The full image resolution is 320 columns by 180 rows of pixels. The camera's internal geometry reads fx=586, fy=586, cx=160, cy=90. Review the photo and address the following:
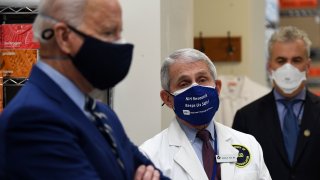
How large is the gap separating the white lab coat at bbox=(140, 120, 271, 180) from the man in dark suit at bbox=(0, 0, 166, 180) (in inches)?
29.7

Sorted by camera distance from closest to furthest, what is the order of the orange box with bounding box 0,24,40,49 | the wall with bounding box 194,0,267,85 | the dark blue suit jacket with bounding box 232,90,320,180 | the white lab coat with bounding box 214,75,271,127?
the orange box with bounding box 0,24,40,49, the dark blue suit jacket with bounding box 232,90,320,180, the white lab coat with bounding box 214,75,271,127, the wall with bounding box 194,0,267,85

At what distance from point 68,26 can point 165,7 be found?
67.2 inches

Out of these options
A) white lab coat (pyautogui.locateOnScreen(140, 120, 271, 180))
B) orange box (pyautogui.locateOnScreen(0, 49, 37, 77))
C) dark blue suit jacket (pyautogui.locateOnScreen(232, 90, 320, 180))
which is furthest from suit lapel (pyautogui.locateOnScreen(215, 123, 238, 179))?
orange box (pyautogui.locateOnScreen(0, 49, 37, 77))

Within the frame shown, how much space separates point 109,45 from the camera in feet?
4.91

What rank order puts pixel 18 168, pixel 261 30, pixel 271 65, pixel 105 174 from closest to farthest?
pixel 18 168, pixel 105 174, pixel 271 65, pixel 261 30

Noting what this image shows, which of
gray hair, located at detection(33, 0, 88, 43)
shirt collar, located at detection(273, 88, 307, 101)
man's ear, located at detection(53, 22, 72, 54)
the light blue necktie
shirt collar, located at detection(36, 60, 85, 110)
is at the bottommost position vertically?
the light blue necktie

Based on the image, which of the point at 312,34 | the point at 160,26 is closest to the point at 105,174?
the point at 160,26

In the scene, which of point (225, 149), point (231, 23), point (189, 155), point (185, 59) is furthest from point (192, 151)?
point (231, 23)

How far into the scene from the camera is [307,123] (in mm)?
3141

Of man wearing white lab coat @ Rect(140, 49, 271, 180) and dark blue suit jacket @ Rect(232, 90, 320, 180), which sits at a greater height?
man wearing white lab coat @ Rect(140, 49, 271, 180)

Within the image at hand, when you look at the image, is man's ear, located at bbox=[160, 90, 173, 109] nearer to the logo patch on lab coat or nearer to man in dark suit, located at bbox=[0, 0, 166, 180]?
the logo patch on lab coat

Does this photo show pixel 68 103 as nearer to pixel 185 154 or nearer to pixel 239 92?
pixel 185 154

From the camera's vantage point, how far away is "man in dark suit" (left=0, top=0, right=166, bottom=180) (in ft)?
4.34

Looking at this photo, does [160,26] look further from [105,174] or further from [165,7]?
[105,174]
